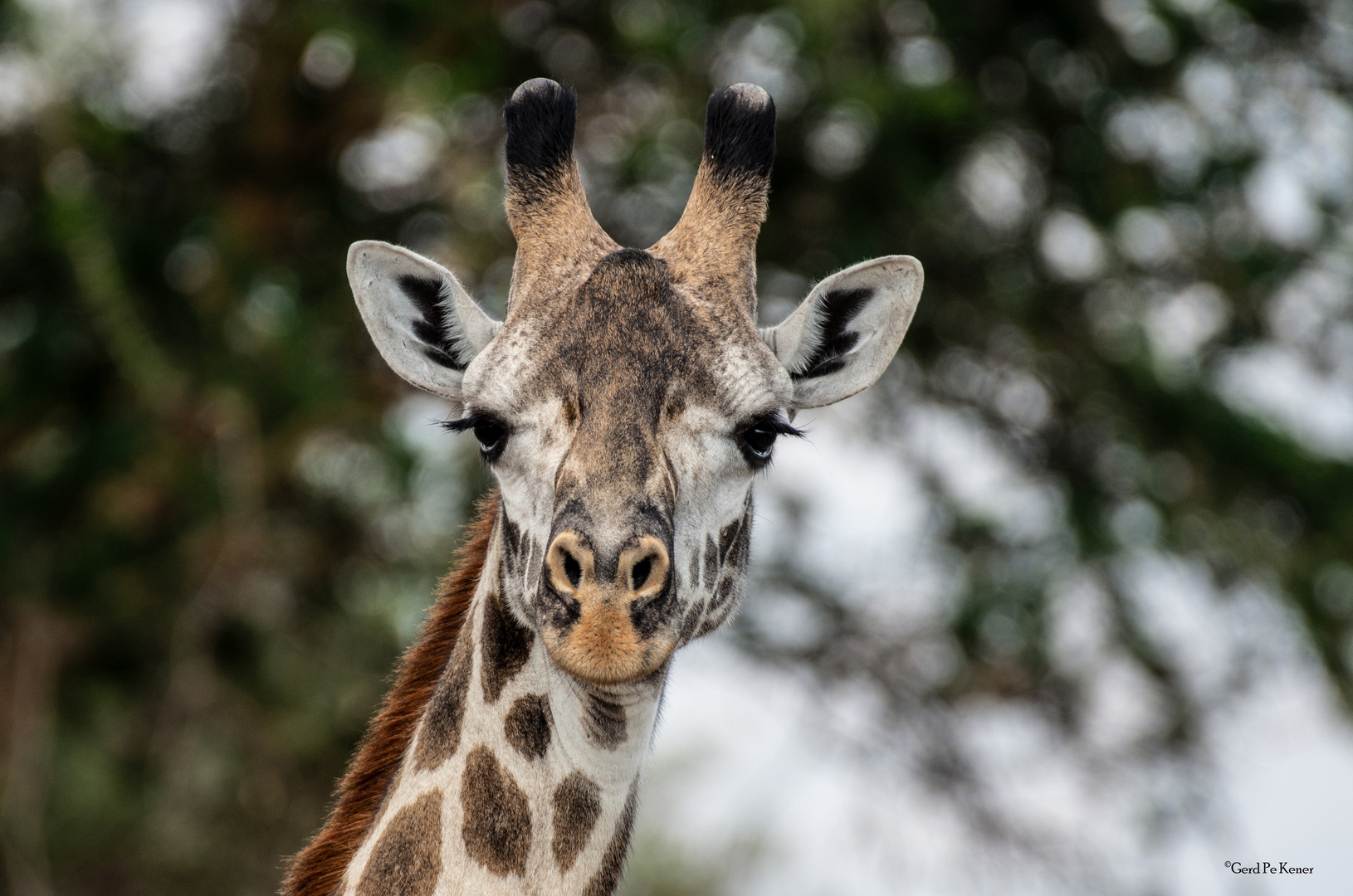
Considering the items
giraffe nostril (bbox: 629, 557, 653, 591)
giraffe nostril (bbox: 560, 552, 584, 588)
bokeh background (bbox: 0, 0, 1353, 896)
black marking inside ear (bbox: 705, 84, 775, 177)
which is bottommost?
bokeh background (bbox: 0, 0, 1353, 896)

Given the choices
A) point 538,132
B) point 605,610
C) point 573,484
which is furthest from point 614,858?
point 538,132

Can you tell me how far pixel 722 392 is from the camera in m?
4.46

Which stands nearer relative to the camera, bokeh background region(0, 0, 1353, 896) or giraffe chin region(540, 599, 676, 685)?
giraffe chin region(540, 599, 676, 685)

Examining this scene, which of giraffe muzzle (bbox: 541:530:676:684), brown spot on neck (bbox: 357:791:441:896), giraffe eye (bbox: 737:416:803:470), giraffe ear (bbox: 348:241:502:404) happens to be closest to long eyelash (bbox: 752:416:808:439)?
giraffe eye (bbox: 737:416:803:470)

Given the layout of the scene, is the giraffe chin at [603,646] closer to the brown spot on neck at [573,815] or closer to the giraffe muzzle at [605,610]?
the giraffe muzzle at [605,610]

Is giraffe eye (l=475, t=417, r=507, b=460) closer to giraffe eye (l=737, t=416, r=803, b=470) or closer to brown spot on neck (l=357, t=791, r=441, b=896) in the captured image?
giraffe eye (l=737, t=416, r=803, b=470)

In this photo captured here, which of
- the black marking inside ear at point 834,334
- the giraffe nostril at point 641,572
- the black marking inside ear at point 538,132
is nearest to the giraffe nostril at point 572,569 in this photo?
the giraffe nostril at point 641,572

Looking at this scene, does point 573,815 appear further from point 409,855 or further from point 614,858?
point 409,855

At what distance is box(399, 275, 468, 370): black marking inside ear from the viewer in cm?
486

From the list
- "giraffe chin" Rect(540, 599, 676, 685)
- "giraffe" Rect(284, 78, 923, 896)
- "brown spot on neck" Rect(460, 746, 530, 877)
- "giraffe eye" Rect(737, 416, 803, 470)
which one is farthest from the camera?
"giraffe eye" Rect(737, 416, 803, 470)

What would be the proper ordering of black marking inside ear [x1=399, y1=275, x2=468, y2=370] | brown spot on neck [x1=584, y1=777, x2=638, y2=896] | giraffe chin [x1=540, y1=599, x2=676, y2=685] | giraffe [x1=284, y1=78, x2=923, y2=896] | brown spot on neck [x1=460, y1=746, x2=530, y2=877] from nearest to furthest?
giraffe chin [x1=540, y1=599, x2=676, y2=685] < giraffe [x1=284, y1=78, x2=923, y2=896] < brown spot on neck [x1=460, y1=746, x2=530, y2=877] < brown spot on neck [x1=584, y1=777, x2=638, y2=896] < black marking inside ear [x1=399, y1=275, x2=468, y2=370]

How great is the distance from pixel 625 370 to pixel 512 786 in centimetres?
144

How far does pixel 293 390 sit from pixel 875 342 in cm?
657

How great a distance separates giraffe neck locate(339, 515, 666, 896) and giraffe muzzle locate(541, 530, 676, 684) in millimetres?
455
